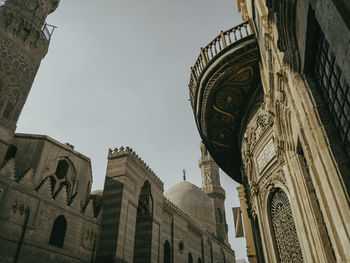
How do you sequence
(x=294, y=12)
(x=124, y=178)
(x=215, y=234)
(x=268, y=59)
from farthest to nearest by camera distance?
1. (x=215, y=234)
2. (x=124, y=178)
3. (x=268, y=59)
4. (x=294, y=12)

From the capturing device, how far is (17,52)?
15078 mm

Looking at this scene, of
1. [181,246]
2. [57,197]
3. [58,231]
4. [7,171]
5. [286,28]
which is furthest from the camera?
[181,246]

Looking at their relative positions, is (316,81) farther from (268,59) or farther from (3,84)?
(3,84)

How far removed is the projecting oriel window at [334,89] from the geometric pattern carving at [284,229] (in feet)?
10.6

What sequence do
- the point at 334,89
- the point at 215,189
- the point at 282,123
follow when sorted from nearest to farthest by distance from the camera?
the point at 334,89 < the point at 282,123 < the point at 215,189

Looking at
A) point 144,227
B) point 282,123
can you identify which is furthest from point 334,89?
point 144,227

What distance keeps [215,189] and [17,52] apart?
23917mm

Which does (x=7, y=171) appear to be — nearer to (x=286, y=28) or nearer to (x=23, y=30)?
(x=23, y=30)

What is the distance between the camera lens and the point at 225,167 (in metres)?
10.8

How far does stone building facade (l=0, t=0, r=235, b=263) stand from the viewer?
414 inches

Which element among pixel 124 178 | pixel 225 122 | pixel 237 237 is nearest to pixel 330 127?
pixel 225 122

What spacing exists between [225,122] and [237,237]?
5.58 m

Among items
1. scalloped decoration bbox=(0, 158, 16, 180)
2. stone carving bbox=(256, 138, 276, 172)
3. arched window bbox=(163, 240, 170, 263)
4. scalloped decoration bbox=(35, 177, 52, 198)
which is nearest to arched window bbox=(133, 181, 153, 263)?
arched window bbox=(163, 240, 170, 263)

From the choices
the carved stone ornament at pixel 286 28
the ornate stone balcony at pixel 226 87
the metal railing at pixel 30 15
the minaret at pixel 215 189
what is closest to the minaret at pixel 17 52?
the metal railing at pixel 30 15
